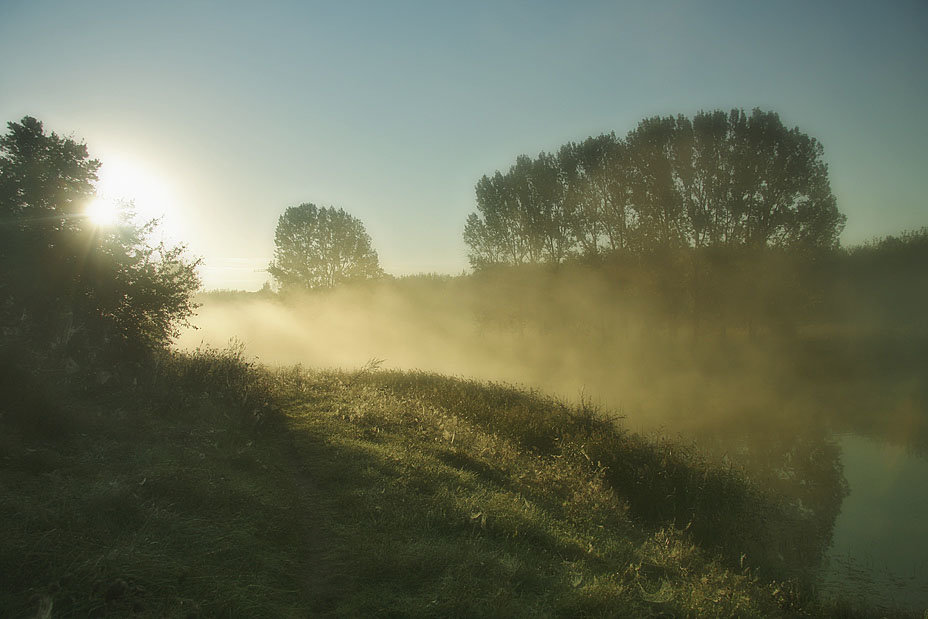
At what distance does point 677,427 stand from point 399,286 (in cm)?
4086

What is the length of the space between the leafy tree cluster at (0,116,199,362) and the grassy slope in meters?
1.89

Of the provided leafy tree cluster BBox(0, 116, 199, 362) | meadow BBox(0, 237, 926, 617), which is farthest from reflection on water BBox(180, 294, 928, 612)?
leafy tree cluster BBox(0, 116, 199, 362)

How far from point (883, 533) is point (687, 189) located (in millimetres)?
23812

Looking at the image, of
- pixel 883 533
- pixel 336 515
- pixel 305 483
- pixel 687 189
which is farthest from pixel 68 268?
pixel 687 189

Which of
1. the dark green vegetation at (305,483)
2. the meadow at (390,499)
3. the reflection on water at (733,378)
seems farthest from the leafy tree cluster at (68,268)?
the reflection on water at (733,378)

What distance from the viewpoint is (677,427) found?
68.6 feet

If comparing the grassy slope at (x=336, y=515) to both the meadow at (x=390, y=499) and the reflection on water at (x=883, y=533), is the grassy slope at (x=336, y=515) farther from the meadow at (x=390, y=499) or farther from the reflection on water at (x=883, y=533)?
the reflection on water at (x=883, y=533)

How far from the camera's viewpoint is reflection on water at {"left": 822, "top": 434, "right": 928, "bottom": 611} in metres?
8.97

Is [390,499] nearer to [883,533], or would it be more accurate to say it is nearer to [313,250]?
[883,533]

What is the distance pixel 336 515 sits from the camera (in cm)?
718

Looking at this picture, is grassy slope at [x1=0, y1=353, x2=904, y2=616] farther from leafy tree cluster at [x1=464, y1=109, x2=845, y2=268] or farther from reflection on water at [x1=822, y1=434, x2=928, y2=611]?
leafy tree cluster at [x1=464, y1=109, x2=845, y2=268]

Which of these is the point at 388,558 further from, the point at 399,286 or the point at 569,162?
the point at 399,286

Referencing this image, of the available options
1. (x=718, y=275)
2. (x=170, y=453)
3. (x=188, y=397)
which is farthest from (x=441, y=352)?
(x=170, y=453)

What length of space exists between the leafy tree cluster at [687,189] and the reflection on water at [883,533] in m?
16.8
